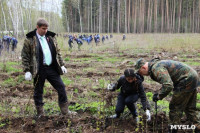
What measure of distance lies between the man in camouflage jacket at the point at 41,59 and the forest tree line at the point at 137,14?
117 ft

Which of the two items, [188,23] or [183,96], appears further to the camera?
[188,23]

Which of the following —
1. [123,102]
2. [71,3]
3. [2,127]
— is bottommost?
[2,127]

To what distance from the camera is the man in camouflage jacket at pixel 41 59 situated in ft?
11.3

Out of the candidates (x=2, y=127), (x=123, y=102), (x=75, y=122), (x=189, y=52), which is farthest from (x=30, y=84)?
(x=189, y=52)

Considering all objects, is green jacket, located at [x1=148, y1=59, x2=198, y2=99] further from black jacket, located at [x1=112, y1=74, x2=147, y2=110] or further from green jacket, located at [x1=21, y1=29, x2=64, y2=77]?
green jacket, located at [x1=21, y1=29, x2=64, y2=77]

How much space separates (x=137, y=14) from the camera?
43906 mm

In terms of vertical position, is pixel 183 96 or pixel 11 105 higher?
pixel 183 96

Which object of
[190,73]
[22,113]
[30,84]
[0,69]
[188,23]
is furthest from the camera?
[188,23]

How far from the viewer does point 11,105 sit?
466 centimetres

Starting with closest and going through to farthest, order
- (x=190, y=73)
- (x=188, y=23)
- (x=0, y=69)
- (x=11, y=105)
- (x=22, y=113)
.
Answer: (x=190, y=73), (x=22, y=113), (x=11, y=105), (x=0, y=69), (x=188, y=23)

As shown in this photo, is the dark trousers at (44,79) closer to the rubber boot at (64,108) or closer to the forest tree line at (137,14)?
the rubber boot at (64,108)

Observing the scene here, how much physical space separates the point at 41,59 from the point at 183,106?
106 inches

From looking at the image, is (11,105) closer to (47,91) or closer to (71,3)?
(47,91)

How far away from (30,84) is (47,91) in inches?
47.1
